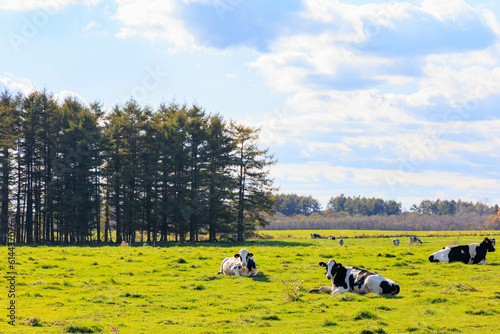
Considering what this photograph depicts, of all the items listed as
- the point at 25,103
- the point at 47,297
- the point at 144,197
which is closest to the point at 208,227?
the point at 144,197

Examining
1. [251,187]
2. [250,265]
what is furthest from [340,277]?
[251,187]

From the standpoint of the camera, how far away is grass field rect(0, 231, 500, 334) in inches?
433

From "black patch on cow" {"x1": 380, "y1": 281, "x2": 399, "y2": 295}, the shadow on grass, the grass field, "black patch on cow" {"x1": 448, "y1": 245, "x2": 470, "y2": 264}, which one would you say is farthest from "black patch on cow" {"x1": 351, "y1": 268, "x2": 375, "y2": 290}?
"black patch on cow" {"x1": 448, "y1": 245, "x2": 470, "y2": 264}

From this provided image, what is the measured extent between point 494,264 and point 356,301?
1218cm

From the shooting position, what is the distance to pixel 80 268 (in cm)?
2198

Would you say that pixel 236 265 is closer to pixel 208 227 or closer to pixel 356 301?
pixel 356 301

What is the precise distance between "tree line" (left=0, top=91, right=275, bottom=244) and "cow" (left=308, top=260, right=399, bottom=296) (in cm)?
4120

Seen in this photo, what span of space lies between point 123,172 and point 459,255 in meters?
43.9

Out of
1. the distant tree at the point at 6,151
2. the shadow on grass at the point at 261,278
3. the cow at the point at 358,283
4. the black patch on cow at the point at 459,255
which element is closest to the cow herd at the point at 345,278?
the cow at the point at 358,283

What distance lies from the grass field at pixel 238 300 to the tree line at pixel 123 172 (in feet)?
106

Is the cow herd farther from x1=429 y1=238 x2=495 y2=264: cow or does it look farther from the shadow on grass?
x1=429 y1=238 x2=495 y2=264: cow

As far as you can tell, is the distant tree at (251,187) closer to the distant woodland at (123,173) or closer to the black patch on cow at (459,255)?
the distant woodland at (123,173)

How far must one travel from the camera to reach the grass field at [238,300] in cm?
1101

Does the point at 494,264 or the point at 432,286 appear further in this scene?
the point at 494,264
